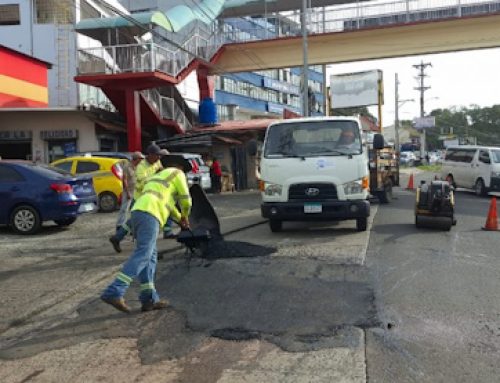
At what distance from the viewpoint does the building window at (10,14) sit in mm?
28297


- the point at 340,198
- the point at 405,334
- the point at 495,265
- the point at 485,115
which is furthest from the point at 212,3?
the point at 485,115

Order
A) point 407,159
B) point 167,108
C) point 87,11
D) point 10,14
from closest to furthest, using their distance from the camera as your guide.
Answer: point 10,14 < point 87,11 < point 167,108 < point 407,159

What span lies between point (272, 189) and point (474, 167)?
14.4 meters

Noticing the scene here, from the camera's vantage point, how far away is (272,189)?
437 inches

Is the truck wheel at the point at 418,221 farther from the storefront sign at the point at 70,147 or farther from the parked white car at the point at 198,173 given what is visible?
the storefront sign at the point at 70,147

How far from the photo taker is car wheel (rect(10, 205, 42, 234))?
1217cm

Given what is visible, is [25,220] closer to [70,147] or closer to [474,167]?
[70,147]

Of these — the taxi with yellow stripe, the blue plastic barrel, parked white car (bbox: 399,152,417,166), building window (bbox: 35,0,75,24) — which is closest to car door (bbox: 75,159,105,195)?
the taxi with yellow stripe

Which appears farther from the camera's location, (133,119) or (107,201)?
(133,119)

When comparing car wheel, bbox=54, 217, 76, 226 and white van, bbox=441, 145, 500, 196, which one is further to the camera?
white van, bbox=441, 145, 500, 196

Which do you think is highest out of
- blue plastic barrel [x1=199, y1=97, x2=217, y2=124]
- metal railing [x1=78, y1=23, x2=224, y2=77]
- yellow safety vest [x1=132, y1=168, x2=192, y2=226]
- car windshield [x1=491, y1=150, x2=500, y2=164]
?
metal railing [x1=78, y1=23, x2=224, y2=77]

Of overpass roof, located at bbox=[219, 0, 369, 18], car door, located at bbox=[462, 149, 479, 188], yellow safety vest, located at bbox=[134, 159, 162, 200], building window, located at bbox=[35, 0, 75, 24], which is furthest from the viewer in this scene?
overpass roof, located at bbox=[219, 0, 369, 18]

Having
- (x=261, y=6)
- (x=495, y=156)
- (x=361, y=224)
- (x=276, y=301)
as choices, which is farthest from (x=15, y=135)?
(x=276, y=301)

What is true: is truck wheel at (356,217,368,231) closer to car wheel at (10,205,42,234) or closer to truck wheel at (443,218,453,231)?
truck wheel at (443,218,453,231)
